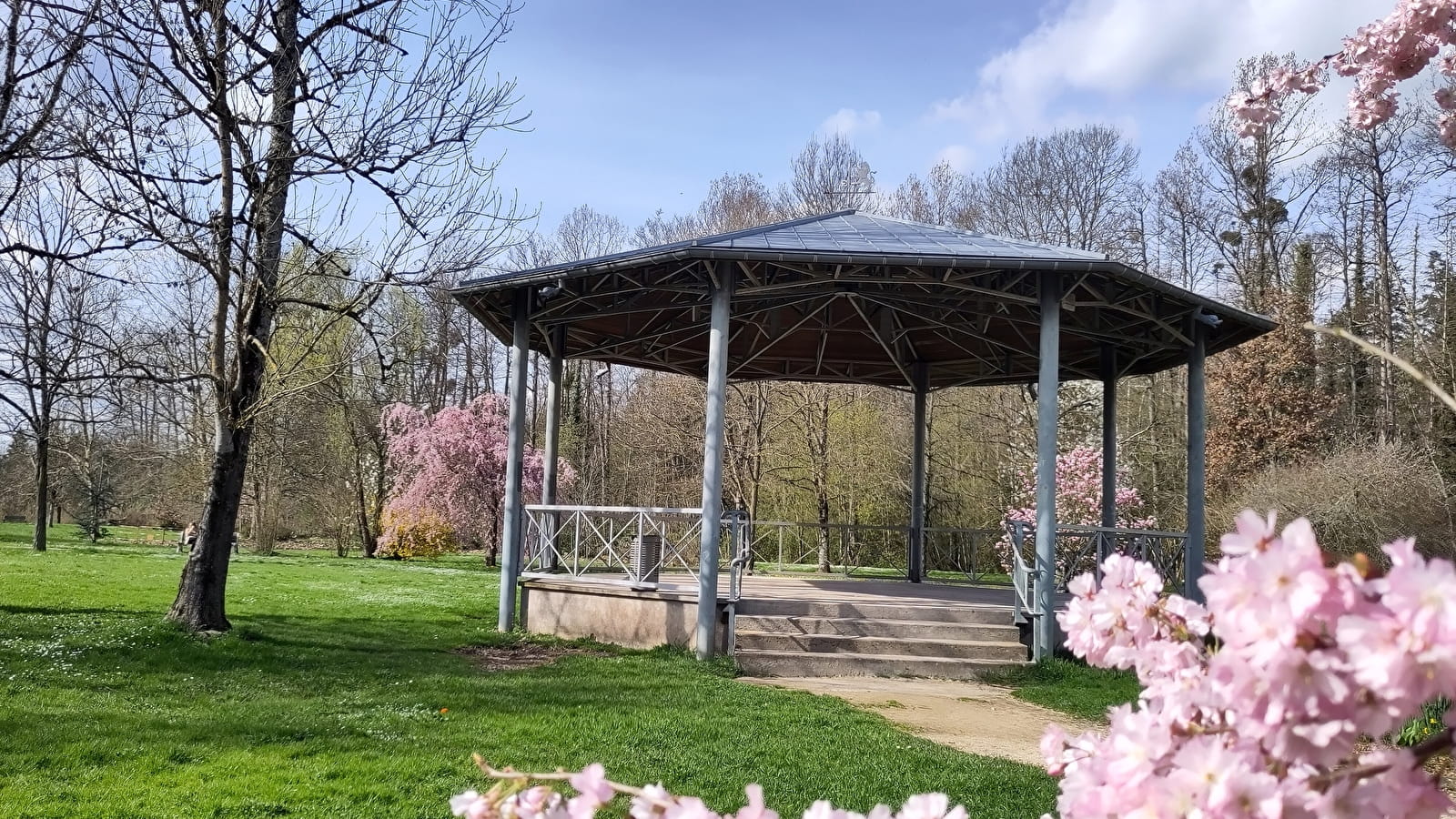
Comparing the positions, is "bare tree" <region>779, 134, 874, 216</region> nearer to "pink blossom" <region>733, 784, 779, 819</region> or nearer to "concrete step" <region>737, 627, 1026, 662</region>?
"concrete step" <region>737, 627, 1026, 662</region>

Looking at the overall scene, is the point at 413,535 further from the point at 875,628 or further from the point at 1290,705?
the point at 1290,705

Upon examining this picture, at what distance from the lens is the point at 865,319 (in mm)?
11812

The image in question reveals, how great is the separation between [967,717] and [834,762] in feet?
7.32

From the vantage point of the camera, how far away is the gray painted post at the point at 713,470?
9.17m

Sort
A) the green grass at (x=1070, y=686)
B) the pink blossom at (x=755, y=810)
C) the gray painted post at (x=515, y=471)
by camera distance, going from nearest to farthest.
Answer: the pink blossom at (x=755, y=810) < the green grass at (x=1070, y=686) < the gray painted post at (x=515, y=471)

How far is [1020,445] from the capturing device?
22688 millimetres

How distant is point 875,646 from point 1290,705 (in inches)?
347

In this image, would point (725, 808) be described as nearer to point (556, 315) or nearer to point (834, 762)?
point (834, 762)

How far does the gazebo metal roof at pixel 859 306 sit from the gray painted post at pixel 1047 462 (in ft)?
0.58

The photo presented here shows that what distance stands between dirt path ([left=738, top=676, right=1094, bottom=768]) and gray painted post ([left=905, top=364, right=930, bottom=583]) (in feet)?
18.0

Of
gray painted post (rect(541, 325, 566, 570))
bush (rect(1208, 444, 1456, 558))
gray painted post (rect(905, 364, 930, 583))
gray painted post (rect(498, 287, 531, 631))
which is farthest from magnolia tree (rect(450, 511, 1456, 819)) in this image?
bush (rect(1208, 444, 1456, 558))

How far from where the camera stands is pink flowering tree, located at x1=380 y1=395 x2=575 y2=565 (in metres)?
24.8

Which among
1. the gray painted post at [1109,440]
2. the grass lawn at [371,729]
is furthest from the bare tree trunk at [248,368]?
the gray painted post at [1109,440]

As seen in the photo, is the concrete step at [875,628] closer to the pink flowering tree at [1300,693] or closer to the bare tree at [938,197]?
the pink flowering tree at [1300,693]
